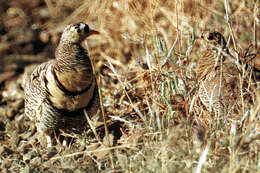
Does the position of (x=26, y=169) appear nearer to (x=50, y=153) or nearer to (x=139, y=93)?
(x=50, y=153)

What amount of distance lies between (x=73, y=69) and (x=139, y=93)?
36.3 inches

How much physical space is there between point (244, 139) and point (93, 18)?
8.83 ft

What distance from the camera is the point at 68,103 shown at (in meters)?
3.38

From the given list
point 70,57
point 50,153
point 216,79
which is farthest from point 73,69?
point 216,79

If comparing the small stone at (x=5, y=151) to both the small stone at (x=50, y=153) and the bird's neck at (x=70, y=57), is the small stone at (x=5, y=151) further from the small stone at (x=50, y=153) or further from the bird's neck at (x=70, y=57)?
the bird's neck at (x=70, y=57)

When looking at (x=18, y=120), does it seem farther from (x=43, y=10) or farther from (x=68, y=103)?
(x=43, y=10)

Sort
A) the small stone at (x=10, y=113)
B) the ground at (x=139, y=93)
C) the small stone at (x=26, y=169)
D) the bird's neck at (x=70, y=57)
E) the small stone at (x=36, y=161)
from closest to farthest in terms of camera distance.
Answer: the ground at (x=139, y=93) → the small stone at (x=26, y=169) → the small stone at (x=36, y=161) → the bird's neck at (x=70, y=57) → the small stone at (x=10, y=113)

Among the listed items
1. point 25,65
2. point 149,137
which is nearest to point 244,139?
point 149,137

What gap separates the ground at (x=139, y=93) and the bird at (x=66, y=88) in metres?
0.20

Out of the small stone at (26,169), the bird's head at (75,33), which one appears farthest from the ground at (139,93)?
the bird's head at (75,33)

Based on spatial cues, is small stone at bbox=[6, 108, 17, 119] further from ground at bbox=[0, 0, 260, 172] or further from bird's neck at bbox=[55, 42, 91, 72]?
bird's neck at bbox=[55, 42, 91, 72]

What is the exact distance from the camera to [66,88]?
10.9ft

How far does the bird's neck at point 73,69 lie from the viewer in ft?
10.9

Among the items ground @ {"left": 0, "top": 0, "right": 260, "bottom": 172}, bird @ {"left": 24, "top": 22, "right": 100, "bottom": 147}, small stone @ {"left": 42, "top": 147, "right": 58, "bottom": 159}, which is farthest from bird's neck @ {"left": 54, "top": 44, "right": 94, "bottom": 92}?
small stone @ {"left": 42, "top": 147, "right": 58, "bottom": 159}
